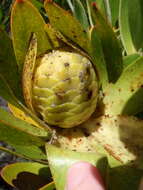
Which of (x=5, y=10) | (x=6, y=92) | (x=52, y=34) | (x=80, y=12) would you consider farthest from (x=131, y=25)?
(x=5, y=10)

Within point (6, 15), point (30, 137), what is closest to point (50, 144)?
point (30, 137)

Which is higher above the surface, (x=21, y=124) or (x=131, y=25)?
(x=131, y=25)

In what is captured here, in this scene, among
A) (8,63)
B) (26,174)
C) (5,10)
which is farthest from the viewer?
(5,10)

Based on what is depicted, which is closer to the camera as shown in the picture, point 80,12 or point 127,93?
point 127,93

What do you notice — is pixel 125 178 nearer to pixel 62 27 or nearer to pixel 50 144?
pixel 50 144

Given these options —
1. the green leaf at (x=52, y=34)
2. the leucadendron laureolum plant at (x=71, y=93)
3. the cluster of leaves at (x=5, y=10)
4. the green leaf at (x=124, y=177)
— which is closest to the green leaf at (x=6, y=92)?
the leucadendron laureolum plant at (x=71, y=93)

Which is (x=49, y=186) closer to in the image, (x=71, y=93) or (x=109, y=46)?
(x=71, y=93)

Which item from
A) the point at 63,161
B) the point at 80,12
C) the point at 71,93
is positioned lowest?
the point at 63,161
